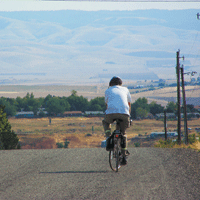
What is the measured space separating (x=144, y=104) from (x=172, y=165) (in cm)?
16259

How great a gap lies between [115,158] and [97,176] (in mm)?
889

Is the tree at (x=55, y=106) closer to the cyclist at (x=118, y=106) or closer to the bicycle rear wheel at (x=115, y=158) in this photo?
the bicycle rear wheel at (x=115, y=158)

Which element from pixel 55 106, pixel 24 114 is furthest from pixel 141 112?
pixel 24 114

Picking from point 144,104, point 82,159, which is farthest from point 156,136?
point 82,159

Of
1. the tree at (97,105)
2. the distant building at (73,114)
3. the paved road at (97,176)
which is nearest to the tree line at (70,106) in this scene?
the tree at (97,105)

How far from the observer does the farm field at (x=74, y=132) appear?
11730cm

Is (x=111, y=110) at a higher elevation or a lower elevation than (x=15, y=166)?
higher

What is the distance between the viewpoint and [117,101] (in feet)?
28.8

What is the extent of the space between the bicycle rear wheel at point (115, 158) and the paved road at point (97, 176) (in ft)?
0.58

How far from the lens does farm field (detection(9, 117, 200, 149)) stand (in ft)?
385

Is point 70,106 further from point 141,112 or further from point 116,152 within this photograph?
point 116,152

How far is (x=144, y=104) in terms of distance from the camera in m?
171

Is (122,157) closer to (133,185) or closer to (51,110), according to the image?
(133,185)

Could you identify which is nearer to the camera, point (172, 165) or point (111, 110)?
point (111, 110)
